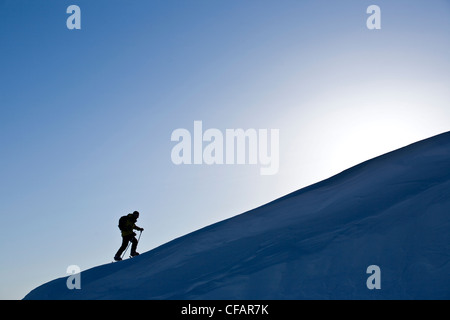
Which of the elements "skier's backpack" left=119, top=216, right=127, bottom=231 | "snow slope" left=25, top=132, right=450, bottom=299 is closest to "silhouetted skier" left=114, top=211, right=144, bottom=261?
"skier's backpack" left=119, top=216, right=127, bottom=231

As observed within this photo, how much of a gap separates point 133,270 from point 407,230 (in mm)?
5469

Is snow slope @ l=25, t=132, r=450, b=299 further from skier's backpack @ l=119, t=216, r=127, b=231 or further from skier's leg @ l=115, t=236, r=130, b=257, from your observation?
skier's backpack @ l=119, t=216, r=127, b=231

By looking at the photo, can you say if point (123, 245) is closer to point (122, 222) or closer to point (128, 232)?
point (128, 232)

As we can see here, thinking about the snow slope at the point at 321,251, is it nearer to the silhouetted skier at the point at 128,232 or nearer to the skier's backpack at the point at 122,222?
the silhouetted skier at the point at 128,232

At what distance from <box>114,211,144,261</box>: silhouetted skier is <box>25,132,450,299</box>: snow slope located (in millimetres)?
899

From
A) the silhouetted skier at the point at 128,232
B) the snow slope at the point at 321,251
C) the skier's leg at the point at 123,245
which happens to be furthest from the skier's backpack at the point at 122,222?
the snow slope at the point at 321,251

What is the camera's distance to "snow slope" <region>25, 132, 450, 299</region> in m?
6.99

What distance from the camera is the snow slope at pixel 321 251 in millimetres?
6992

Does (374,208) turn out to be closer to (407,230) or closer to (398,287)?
(407,230)

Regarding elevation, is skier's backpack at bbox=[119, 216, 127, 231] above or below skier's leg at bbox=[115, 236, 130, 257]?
above
